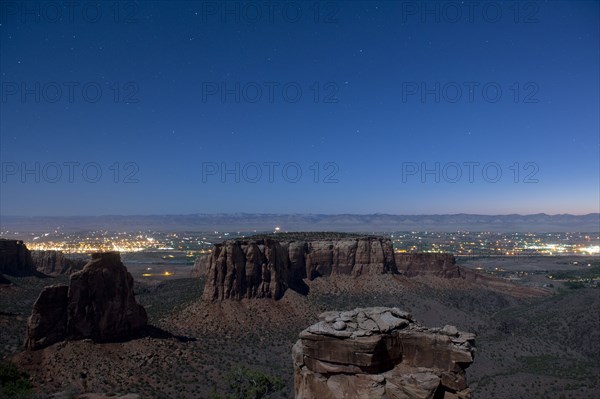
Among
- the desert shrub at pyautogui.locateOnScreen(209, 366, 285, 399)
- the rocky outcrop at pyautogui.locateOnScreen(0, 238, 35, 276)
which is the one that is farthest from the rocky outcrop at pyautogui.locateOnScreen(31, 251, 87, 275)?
the desert shrub at pyautogui.locateOnScreen(209, 366, 285, 399)

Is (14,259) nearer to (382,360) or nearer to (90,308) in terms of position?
(90,308)

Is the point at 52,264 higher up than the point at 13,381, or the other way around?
the point at 13,381

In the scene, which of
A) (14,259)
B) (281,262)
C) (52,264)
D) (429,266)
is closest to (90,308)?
(281,262)

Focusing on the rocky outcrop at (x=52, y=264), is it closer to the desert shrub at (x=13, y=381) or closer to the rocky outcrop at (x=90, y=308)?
the rocky outcrop at (x=90, y=308)

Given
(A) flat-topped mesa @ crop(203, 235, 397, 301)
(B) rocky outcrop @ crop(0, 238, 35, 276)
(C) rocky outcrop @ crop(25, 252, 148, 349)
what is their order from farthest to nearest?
(B) rocky outcrop @ crop(0, 238, 35, 276) → (A) flat-topped mesa @ crop(203, 235, 397, 301) → (C) rocky outcrop @ crop(25, 252, 148, 349)

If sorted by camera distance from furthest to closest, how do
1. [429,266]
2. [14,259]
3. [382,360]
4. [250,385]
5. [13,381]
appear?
[429,266] < [14,259] < [250,385] < [13,381] < [382,360]

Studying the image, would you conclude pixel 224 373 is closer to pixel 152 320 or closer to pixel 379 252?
pixel 152 320

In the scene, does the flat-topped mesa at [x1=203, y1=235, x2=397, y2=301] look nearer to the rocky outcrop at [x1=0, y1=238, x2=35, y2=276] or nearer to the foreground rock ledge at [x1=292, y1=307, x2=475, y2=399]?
the foreground rock ledge at [x1=292, y1=307, x2=475, y2=399]
